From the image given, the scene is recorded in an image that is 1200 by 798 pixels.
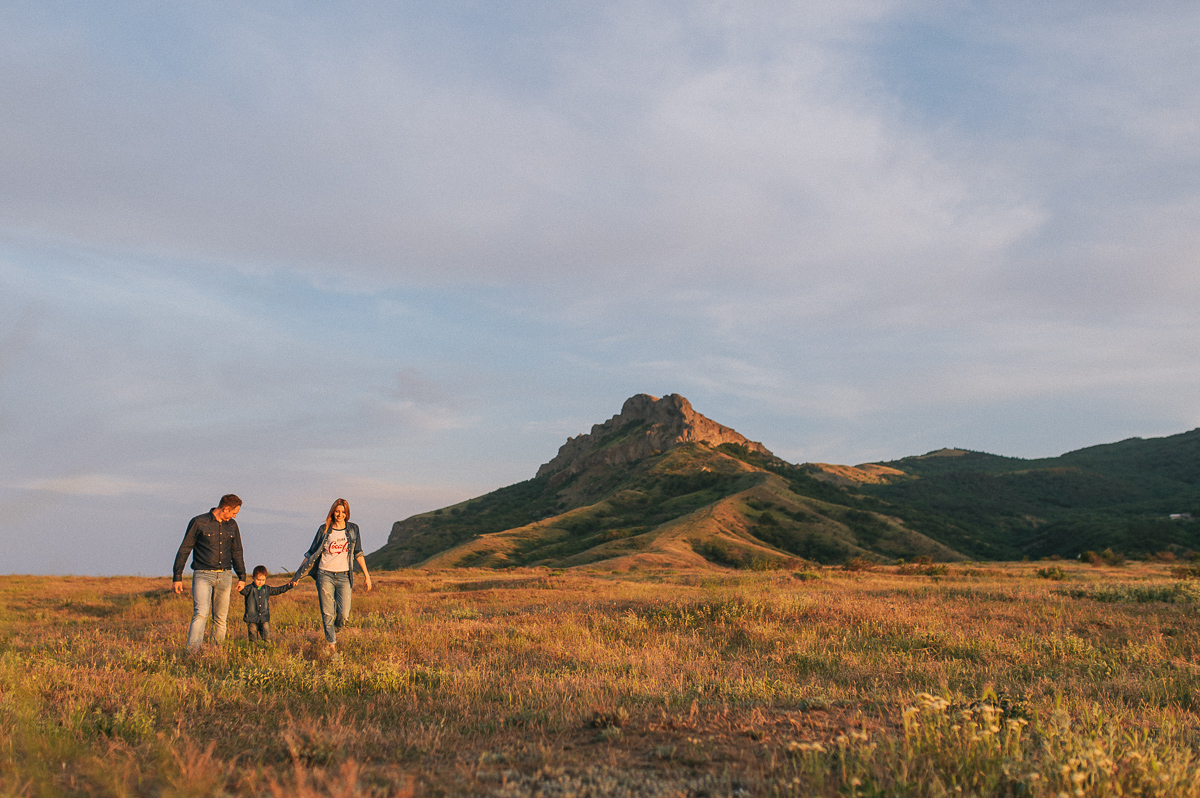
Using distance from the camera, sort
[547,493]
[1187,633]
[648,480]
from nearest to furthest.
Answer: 1. [1187,633]
2. [648,480]
3. [547,493]

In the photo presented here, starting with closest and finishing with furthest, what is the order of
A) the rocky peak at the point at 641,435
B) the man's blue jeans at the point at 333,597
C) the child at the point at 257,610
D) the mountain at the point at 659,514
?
the man's blue jeans at the point at 333,597
the child at the point at 257,610
the mountain at the point at 659,514
the rocky peak at the point at 641,435

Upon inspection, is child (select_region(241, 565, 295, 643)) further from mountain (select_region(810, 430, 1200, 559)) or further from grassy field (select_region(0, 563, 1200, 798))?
mountain (select_region(810, 430, 1200, 559))

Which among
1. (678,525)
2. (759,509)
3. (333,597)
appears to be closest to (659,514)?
(759,509)

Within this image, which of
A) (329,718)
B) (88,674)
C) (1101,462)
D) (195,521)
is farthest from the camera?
(1101,462)

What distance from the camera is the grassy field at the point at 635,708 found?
3.67 metres

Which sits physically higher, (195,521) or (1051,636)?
(195,521)

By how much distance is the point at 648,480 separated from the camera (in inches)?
4801

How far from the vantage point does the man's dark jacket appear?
963cm

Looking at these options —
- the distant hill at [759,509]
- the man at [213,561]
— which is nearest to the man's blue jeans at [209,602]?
the man at [213,561]

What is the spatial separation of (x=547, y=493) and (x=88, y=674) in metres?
150

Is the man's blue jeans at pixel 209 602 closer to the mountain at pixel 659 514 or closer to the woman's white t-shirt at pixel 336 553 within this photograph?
the woman's white t-shirt at pixel 336 553

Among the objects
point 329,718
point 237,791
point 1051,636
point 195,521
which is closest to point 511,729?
point 329,718

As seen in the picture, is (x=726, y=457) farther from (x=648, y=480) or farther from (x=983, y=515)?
(x=983, y=515)

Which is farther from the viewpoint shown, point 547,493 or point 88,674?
point 547,493
